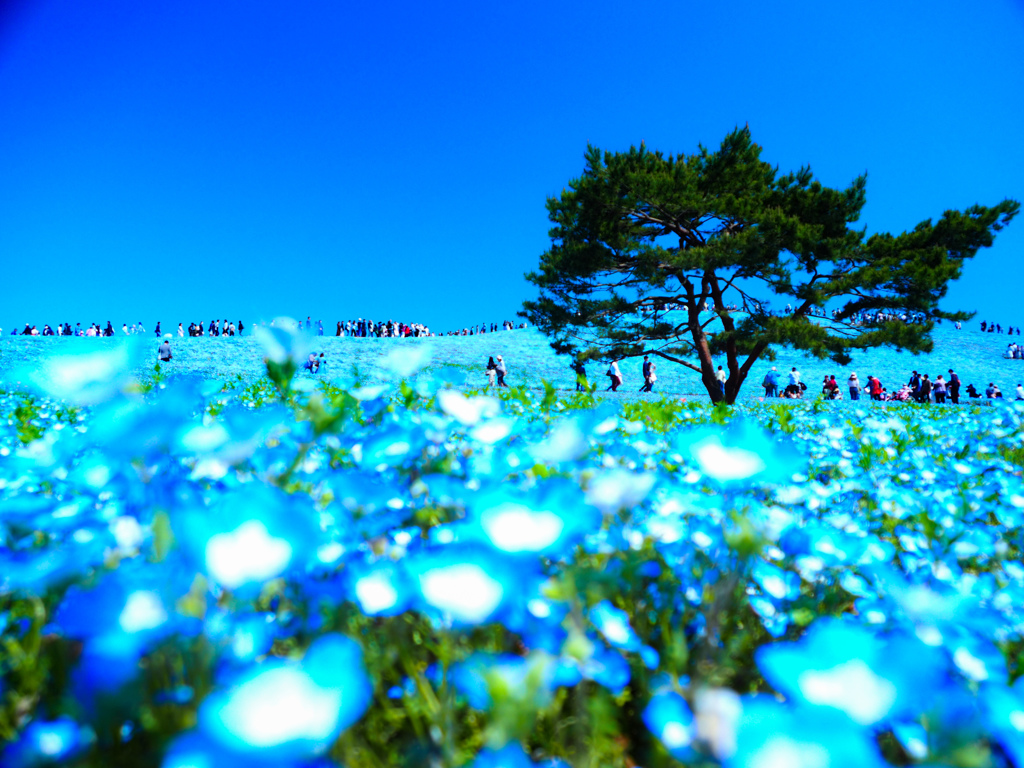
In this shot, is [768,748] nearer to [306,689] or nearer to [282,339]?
[306,689]

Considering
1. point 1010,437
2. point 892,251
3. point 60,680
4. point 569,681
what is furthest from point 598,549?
point 892,251

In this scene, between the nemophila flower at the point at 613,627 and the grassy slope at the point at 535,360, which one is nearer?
the nemophila flower at the point at 613,627

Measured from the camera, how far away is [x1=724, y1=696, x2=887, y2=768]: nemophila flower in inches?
20.7

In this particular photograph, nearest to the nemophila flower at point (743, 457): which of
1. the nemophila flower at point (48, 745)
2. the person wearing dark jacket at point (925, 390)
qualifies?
the nemophila flower at point (48, 745)

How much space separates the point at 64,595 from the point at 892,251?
18.6 meters

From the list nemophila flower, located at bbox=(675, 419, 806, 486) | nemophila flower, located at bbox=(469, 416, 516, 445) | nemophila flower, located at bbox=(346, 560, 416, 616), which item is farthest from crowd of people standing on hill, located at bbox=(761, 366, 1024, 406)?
nemophila flower, located at bbox=(346, 560, 416, 616)

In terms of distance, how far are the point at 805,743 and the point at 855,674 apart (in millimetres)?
173

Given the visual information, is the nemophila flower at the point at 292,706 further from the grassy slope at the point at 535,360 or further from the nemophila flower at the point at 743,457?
the grassy slope at the point at 535,360

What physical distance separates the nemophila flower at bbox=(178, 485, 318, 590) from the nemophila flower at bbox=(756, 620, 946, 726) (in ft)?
1.86

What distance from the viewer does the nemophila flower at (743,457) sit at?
39.5 inches

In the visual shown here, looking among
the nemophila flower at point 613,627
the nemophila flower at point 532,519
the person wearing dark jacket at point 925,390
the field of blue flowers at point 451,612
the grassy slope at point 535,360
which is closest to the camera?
the field of blue flowers at point 451,612

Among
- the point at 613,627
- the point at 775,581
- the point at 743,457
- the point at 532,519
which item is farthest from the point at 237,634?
the point at 775,581

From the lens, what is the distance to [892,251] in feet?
50.5

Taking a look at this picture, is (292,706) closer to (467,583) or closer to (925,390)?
(467,583)
